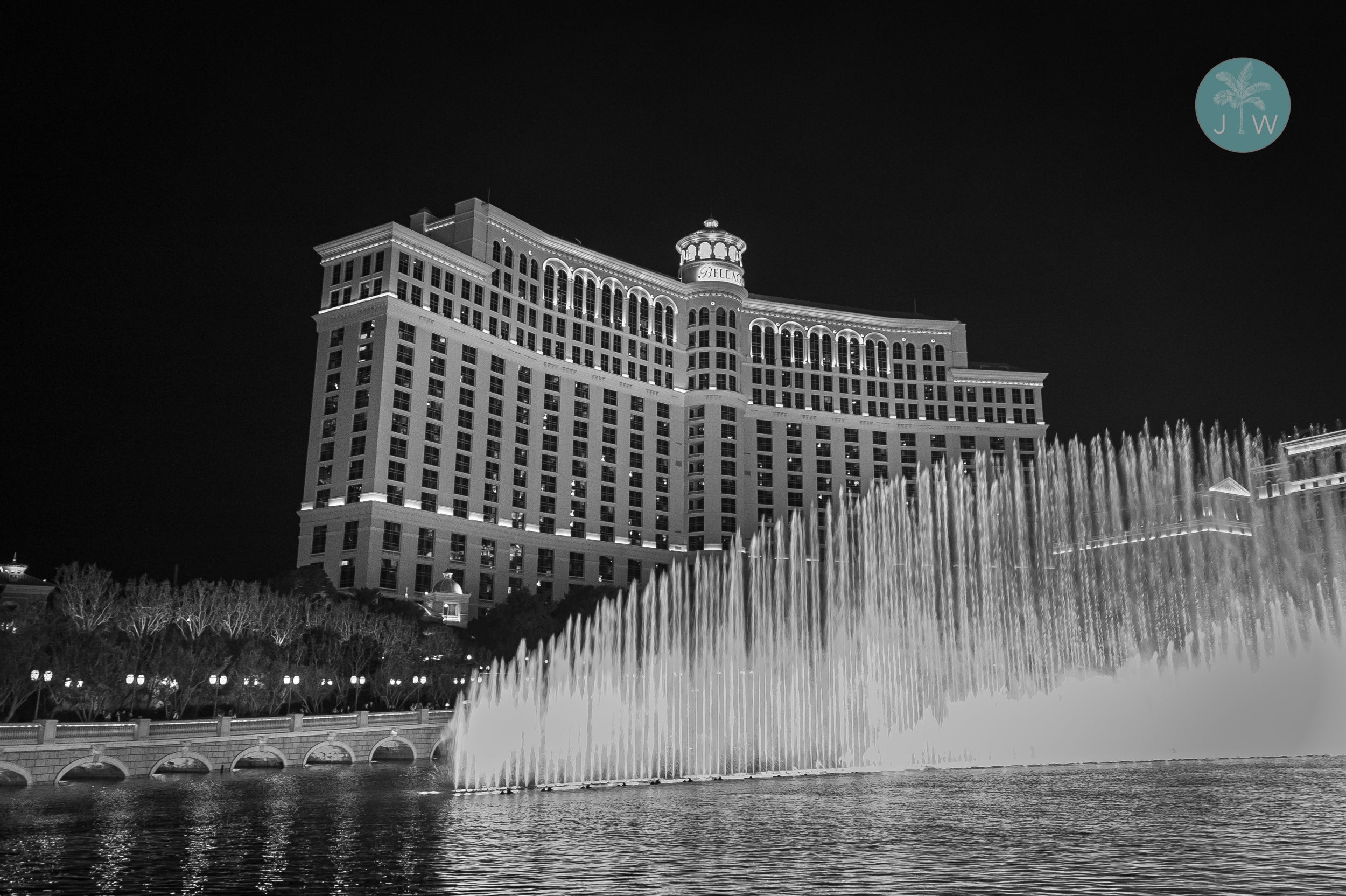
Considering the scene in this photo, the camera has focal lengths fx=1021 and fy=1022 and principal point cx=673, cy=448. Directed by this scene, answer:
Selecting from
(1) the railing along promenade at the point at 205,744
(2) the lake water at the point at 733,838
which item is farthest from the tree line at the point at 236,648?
(2) the lake water at the point at 733,838

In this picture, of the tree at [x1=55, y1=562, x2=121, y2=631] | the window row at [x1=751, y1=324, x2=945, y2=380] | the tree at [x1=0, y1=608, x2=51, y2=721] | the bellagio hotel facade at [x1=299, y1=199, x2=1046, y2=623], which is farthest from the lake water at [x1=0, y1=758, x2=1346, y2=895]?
the window row at [x1=751, y1=324, x2=945, y2=380]

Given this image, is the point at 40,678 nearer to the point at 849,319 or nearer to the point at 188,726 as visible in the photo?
the point at 188,726

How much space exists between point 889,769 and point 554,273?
229ft

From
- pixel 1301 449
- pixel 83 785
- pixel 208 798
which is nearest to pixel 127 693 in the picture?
pixel 83 785

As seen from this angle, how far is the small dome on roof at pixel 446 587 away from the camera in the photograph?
7825 centimetres

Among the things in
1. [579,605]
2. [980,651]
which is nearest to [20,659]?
[579,605]

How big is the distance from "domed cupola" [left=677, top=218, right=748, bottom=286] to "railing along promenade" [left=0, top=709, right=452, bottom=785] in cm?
6540

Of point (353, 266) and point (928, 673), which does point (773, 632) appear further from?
point (353, 266)

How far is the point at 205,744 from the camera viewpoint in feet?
137

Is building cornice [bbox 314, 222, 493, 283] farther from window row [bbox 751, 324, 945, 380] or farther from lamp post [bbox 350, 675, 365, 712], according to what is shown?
lamp post [bbox 350, 675, 365, 712]

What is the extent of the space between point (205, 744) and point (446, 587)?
37.2m

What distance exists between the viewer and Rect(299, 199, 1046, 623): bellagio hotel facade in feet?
267

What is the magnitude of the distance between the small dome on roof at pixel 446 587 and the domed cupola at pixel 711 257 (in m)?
44.4

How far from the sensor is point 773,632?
171 ft
